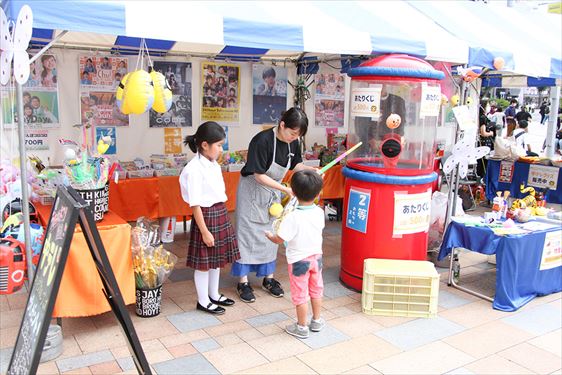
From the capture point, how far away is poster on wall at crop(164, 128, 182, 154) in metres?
6.64

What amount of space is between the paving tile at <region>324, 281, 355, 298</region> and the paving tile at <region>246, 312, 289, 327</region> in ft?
2.12

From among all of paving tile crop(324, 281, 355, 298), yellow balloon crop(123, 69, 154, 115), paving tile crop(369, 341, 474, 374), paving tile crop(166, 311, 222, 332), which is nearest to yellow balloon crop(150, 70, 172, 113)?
yellow balloon crop(123, 69, 154, 115)

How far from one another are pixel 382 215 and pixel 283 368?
1776 mm

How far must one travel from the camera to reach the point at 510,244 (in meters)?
4.41

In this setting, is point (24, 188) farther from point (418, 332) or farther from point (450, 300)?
point (450, 300)

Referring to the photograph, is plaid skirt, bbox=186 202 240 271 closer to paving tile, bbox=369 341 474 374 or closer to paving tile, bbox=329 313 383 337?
paving tile, bbox=329 313 383 337

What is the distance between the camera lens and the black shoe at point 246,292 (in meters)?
4.58

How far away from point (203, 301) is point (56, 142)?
2872mm

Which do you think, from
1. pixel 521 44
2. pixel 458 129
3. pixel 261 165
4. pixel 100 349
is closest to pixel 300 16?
pixel 261 165

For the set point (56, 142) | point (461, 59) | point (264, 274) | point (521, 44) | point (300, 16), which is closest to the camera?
point (300, 16)

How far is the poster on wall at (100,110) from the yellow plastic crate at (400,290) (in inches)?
144

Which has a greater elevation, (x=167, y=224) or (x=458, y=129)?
(x=458, y=129)

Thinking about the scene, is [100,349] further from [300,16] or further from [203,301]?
[300,16]

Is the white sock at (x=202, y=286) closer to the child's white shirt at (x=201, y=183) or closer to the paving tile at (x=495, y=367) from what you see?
the child's white shirt at (x=201, y=183)
